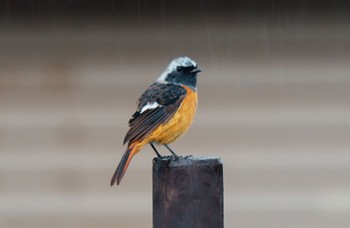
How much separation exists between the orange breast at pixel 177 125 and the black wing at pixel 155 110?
0.08ft

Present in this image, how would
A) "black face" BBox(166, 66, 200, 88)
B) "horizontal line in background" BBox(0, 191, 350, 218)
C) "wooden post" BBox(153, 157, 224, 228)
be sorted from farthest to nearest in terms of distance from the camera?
1. "horizontal line in background" BBox(0, 191, 350, 218)
2. "black face" BBox(166, 66, 200, 88)
3. "wooden post" BBox(153, 157, 224, 228)

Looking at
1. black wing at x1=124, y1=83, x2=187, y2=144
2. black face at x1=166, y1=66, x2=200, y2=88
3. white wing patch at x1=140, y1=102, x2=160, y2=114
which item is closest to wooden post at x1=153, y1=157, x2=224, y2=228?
black wing at x1=124, y1=83, x2=187, y2=144

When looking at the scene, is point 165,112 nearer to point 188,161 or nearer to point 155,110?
point 155,110

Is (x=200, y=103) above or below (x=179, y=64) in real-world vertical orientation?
above

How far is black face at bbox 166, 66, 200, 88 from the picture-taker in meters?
5.10

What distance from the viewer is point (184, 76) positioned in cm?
512

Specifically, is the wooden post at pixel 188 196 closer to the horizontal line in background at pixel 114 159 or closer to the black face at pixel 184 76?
the black face at pixel 184 76

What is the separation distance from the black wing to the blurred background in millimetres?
2352

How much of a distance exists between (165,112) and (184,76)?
1.63 ft

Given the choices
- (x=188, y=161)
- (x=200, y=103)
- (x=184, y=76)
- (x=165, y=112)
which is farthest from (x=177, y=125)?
(x=200, y=103)

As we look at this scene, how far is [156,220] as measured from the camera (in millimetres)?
3336

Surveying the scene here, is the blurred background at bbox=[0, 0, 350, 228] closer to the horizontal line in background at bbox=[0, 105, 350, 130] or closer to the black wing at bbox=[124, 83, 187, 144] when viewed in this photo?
the horizontal line in background at bbox=[0, 105, 350, 130]

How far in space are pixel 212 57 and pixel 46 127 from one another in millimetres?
1558

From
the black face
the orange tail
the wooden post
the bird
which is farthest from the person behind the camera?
the black face
